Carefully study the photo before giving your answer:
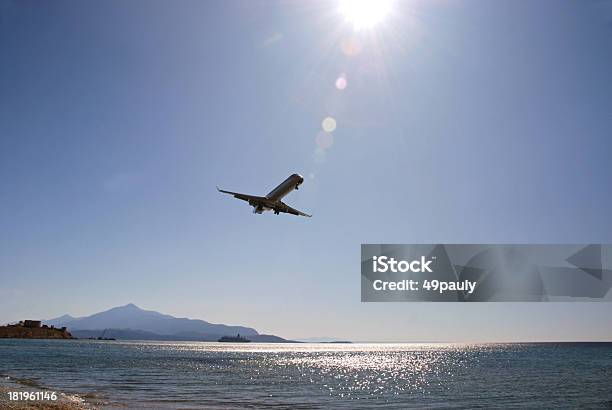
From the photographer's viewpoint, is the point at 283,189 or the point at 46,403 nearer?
the point at 46,403

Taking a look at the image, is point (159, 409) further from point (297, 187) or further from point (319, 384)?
point (319, 384)

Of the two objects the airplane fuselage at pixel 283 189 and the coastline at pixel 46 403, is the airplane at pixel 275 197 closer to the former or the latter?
the airplane fuselage at pixel 283 189

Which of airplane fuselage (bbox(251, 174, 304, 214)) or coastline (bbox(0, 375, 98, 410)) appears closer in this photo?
coastline (bbox(0, 375, 98, 410))

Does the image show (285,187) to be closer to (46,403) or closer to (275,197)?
(275,197)

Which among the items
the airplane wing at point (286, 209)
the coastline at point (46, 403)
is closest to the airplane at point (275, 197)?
the airplane wing at point (286, 209)

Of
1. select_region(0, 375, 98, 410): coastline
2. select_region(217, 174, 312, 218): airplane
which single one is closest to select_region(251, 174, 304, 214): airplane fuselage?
select_region(217, 174, 312, 218): airplane

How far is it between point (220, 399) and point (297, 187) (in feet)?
74.7

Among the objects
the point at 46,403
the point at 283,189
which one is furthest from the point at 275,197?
the point at 46,403

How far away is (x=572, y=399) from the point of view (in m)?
56.0

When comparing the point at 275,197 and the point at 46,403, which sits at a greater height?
the point at 275,197

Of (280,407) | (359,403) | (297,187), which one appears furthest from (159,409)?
(297,187)

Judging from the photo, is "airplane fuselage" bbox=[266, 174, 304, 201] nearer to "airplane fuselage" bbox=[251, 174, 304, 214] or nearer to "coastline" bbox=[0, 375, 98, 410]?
"airplane fuselage" bbox=[251, 174, 304, 214]

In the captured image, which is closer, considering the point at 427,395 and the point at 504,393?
the point at 427,395

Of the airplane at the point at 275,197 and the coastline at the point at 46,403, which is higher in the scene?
the airplane at the point at 275,197
